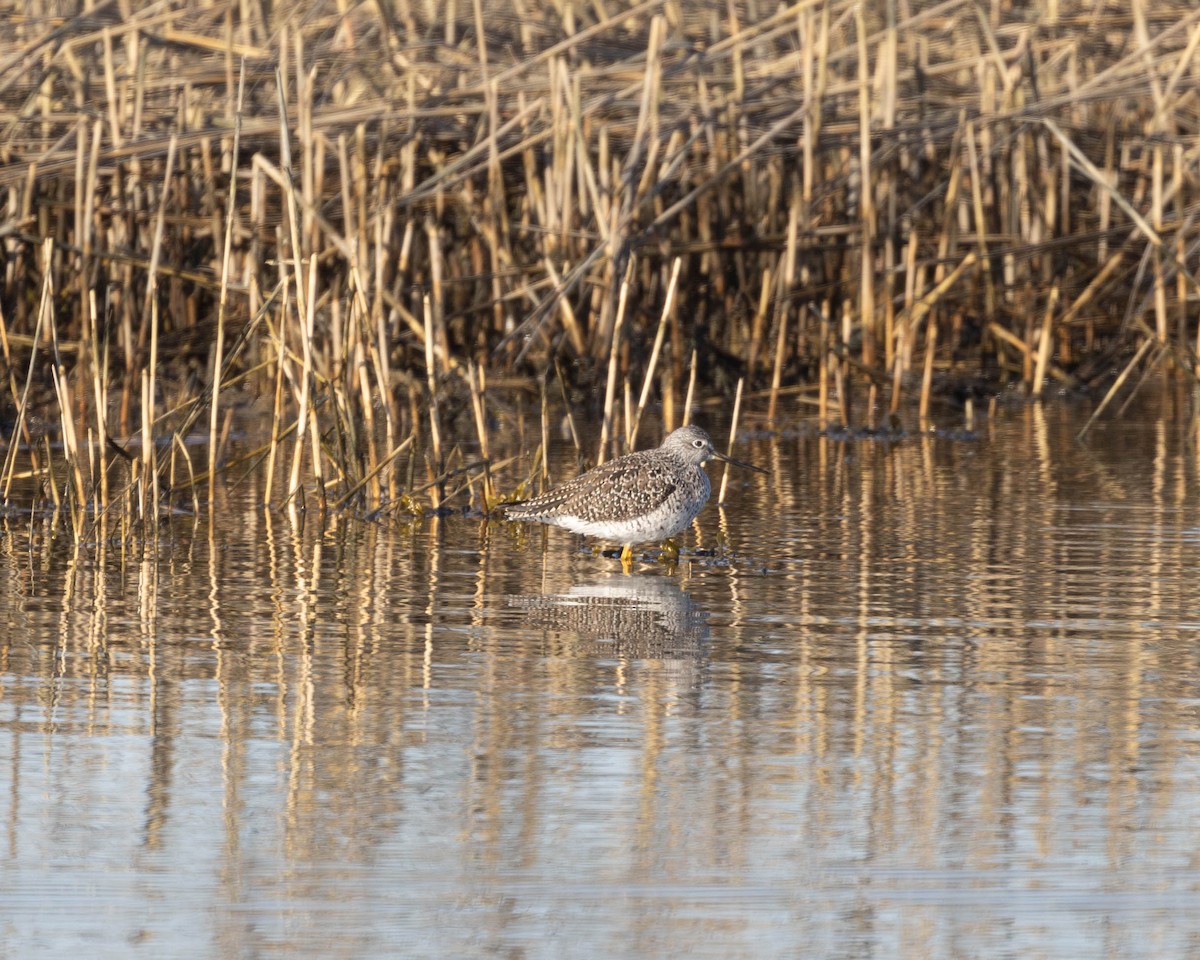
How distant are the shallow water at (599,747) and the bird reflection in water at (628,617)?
3 cm

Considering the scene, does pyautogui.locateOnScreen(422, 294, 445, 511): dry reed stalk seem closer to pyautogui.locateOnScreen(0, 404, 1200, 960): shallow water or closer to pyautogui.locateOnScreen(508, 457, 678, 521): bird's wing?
pyautogui.locateOnScreen(0, 404, 1200, 960): shallow water

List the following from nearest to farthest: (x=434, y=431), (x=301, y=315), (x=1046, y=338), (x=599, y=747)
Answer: (x=599, y=747) < (x=301, y=315) < (x=434, y=431) < (x=1046, y=338)

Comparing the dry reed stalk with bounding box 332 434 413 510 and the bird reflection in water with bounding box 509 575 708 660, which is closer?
the bird reflection in water with bounding box 509 575 708 660

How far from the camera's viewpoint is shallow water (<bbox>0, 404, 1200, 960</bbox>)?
4652 millimetres

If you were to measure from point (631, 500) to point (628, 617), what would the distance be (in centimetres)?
139

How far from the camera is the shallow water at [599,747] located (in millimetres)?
4652

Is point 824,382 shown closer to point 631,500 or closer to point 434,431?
point 434,431

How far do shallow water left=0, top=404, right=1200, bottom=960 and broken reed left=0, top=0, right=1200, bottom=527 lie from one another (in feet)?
15.3

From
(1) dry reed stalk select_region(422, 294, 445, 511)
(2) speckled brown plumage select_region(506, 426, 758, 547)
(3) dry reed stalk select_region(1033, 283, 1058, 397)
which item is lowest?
(2) speckled brown plumage select_region(506, 426, 758, 547)

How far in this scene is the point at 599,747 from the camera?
6027 mm

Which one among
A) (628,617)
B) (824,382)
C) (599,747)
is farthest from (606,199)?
(599,747)

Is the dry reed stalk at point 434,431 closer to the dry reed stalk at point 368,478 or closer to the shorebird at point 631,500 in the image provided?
the dry reed stalk at point 368,478

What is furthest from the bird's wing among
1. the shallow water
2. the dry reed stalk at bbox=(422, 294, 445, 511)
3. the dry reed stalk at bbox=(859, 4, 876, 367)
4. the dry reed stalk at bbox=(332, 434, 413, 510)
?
the dry reed stalk at bbox=(859, 4, 876, 367)

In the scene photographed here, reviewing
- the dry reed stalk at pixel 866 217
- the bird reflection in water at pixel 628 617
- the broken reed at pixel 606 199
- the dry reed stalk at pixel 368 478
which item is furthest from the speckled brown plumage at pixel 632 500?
the dry reed stalk at pixel 866 217
